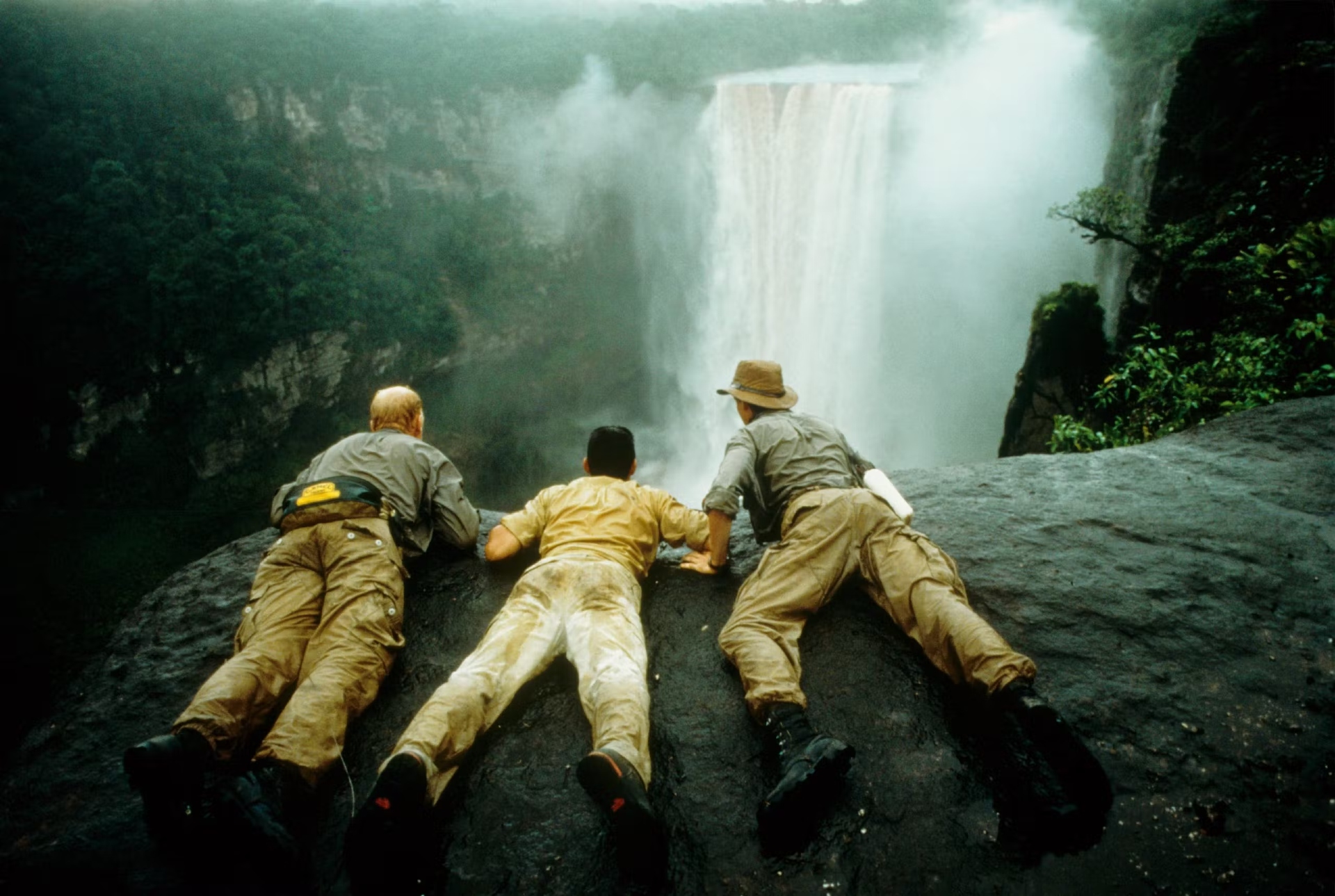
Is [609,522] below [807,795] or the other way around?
the other way around

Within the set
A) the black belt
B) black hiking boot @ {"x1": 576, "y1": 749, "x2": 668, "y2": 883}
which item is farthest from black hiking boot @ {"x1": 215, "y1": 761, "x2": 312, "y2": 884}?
the black belt

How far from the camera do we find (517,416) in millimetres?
→ 29109

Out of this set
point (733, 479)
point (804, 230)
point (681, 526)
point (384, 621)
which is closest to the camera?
point (384, 621)

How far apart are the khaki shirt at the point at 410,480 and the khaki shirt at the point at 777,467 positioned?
4.90ft

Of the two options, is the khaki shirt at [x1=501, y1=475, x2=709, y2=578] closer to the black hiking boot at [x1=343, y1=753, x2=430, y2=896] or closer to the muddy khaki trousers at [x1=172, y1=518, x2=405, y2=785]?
the muddy khaki trousers at [x1=172, y1=518, x2=405, y2=785]

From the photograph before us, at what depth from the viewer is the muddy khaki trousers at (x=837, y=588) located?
Answer: 2287 mm

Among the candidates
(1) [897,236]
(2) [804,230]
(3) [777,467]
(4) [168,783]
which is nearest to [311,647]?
(4) [168,783]

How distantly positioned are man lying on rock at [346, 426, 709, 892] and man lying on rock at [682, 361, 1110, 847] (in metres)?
0.40

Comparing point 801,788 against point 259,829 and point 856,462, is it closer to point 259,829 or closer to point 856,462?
point 259,829

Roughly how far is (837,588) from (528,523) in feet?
5.40

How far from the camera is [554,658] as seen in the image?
2729mm

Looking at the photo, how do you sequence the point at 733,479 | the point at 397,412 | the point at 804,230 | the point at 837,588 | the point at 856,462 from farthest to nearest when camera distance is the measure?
the point at 804,230 < the point at 397,412 < the point at 856,462 < the point at 733,479 < the point at 837,588

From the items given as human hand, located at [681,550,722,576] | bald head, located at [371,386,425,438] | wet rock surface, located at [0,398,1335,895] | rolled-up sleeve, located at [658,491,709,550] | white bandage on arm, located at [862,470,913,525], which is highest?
bald head, located at [371,386,425,438]

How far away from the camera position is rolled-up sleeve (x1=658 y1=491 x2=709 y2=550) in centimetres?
326
